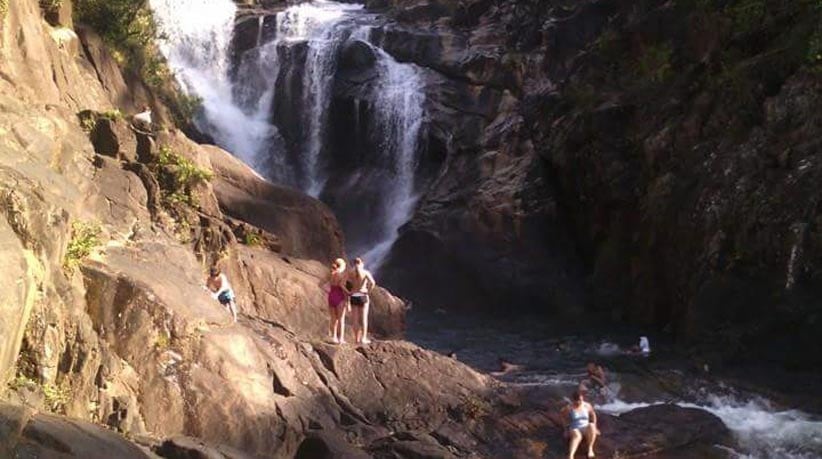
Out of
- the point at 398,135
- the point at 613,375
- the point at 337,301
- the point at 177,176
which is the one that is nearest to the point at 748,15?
the point at 613,375

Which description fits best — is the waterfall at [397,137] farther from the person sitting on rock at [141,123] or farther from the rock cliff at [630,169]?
the person sitting on rock at [141,123]

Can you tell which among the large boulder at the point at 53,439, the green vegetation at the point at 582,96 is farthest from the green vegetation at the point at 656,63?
the large boulder at the point at 53,439

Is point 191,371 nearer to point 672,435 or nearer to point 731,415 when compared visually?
point 672,435

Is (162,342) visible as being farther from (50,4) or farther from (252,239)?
(50,4)

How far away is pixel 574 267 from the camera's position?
1117 inches

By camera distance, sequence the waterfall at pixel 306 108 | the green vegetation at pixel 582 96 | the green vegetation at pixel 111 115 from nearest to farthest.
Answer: the green vegetation at pixel 111 115
the green vegetation at pixel 582 96
the waterfall at pixel 306 108

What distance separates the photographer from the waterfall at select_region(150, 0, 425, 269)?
33.3 metres

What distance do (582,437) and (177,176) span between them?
30.2 ft

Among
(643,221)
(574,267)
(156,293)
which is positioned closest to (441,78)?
(574,267)

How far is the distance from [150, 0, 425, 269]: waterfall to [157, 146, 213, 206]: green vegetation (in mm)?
13369

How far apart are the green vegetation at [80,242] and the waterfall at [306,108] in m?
18.6

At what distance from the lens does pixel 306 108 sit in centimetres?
3628

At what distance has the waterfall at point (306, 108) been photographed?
33.3 meters

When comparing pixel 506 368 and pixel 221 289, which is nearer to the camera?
pixel 221 289
